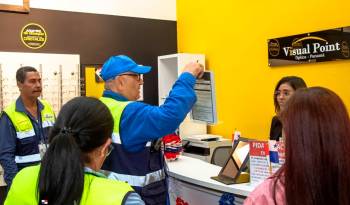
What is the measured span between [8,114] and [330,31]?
2.76m

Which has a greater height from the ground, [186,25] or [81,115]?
[186,25]

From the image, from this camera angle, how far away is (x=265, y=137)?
428cm

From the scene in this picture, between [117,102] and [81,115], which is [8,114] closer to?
[117,102]

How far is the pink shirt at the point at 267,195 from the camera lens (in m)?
1.09

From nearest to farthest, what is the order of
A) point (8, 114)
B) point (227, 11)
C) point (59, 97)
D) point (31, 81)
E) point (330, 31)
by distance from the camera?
→ point (8, 114), point (31, 81), point (330, 31), point (59, 97), point (227, 11)

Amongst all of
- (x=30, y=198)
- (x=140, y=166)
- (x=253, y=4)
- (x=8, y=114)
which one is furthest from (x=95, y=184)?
(x=253, y=4)

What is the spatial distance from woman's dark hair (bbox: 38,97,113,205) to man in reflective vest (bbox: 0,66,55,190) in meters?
1.71

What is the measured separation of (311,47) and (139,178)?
100.0 inches

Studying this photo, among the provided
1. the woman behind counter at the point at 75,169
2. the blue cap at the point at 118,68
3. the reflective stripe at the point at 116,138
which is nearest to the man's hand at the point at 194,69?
the blue cap at the point at 118,68

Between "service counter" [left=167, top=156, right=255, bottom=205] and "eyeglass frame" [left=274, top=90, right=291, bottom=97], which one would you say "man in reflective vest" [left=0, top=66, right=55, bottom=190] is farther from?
"eyeglass frame" [left=274, top=90, right=291, bottom=97]

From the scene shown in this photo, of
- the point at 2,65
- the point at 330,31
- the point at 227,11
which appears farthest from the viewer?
the point at 227,11

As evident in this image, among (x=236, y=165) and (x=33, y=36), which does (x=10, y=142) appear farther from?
(x=33, y=36)

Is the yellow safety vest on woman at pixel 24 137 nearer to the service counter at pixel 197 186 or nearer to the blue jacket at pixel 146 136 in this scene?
the service counter at pixel 197 186

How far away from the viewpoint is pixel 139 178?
6.34 feet
